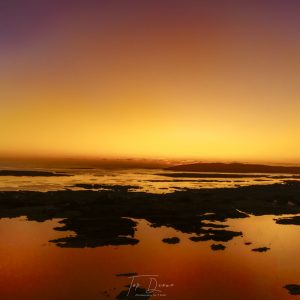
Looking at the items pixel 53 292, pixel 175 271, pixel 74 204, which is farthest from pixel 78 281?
pixel 74 204

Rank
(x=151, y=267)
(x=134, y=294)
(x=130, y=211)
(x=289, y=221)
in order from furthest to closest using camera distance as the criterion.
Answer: (x=130, y=211) → (x=289, y=221) → (x=151, y=267) → (x=134, y=294)

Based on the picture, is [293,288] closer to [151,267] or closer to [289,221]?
[151,267]

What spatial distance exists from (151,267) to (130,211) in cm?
1784

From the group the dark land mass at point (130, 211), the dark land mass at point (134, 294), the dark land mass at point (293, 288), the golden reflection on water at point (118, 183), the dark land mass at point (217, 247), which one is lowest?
the dark land mass at point (293, 288)

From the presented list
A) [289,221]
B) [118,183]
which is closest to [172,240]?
[289,221]

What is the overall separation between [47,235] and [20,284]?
32.6 feet

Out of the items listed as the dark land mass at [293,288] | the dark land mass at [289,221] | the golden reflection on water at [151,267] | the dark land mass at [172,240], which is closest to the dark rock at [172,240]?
the dark land mass at [172,240]

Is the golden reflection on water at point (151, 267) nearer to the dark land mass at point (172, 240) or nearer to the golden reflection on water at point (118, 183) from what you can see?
the dark land mass at point (172, 240)

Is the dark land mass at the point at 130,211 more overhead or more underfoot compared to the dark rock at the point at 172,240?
more overhead

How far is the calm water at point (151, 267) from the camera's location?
1502 cm

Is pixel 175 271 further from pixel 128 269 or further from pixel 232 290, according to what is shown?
pixel 232 290

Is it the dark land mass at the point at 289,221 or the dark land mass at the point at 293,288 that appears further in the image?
the dark land mass at the point at 289,221

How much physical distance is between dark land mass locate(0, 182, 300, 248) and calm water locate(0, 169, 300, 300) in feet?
4.61

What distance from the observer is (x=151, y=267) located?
60.4 ft
